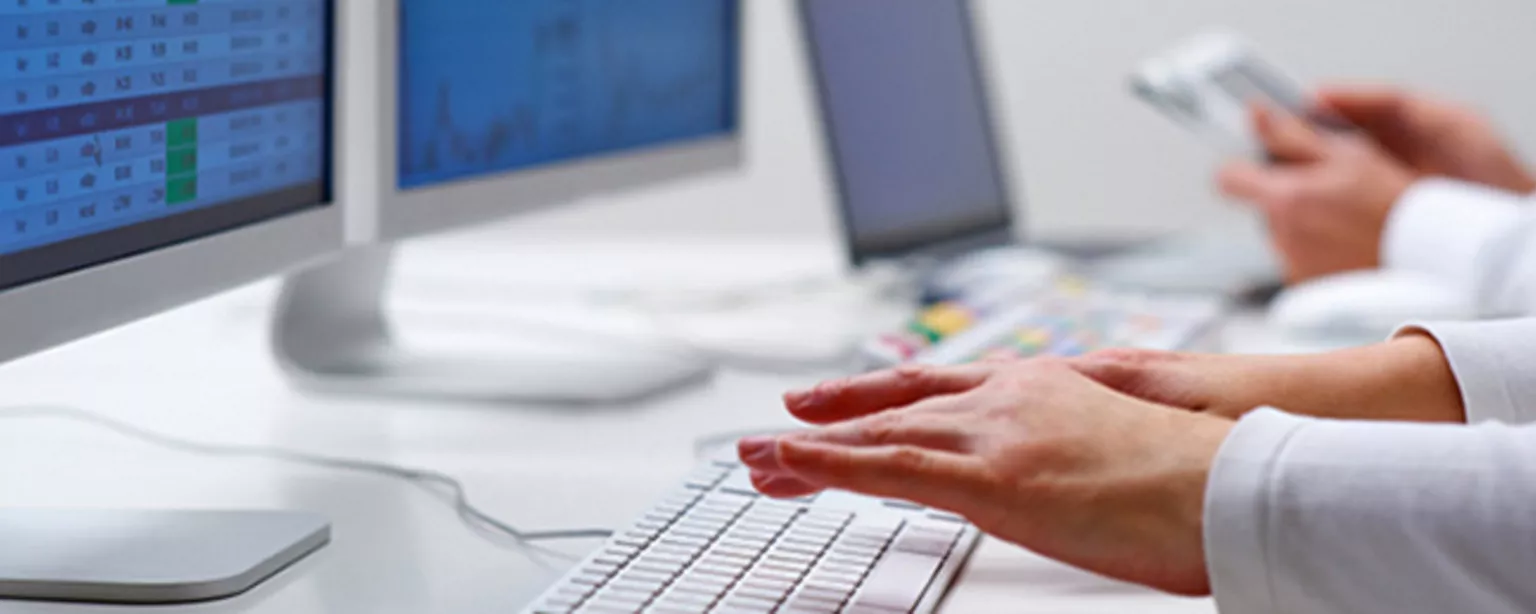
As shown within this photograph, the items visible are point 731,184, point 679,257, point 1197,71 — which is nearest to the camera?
point 1197,71

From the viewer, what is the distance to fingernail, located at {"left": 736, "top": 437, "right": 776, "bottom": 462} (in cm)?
64

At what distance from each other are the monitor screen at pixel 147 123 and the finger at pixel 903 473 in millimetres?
296

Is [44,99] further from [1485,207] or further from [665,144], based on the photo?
[1485,207]

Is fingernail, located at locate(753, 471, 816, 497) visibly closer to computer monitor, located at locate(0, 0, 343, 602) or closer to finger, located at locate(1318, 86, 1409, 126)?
computer monitor, located at locate(0, 0, 343, 602)

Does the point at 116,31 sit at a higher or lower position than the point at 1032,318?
higher

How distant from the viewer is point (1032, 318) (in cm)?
116

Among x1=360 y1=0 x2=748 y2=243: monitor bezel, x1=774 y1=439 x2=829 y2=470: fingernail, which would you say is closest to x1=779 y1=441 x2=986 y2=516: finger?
x1=774 y1=439 x2=829 y2=470: fingernail

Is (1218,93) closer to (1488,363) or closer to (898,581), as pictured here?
(1488,363)

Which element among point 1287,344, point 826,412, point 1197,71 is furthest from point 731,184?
point 826,412

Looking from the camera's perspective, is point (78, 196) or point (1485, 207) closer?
point (78, 196)

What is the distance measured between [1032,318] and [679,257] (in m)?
0.74

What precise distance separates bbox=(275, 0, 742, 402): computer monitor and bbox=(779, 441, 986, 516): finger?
432 mm

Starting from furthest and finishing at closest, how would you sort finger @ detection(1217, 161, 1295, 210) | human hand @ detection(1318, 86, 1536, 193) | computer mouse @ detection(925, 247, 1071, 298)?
1. human hand @ detection(1318, 86, 1536, 193)
2. finger @ detection(1217, 161, 1295, 210)
3. computer mouse @ detection(925, 247, 1071, 298)

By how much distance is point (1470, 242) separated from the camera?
4.40 feet
